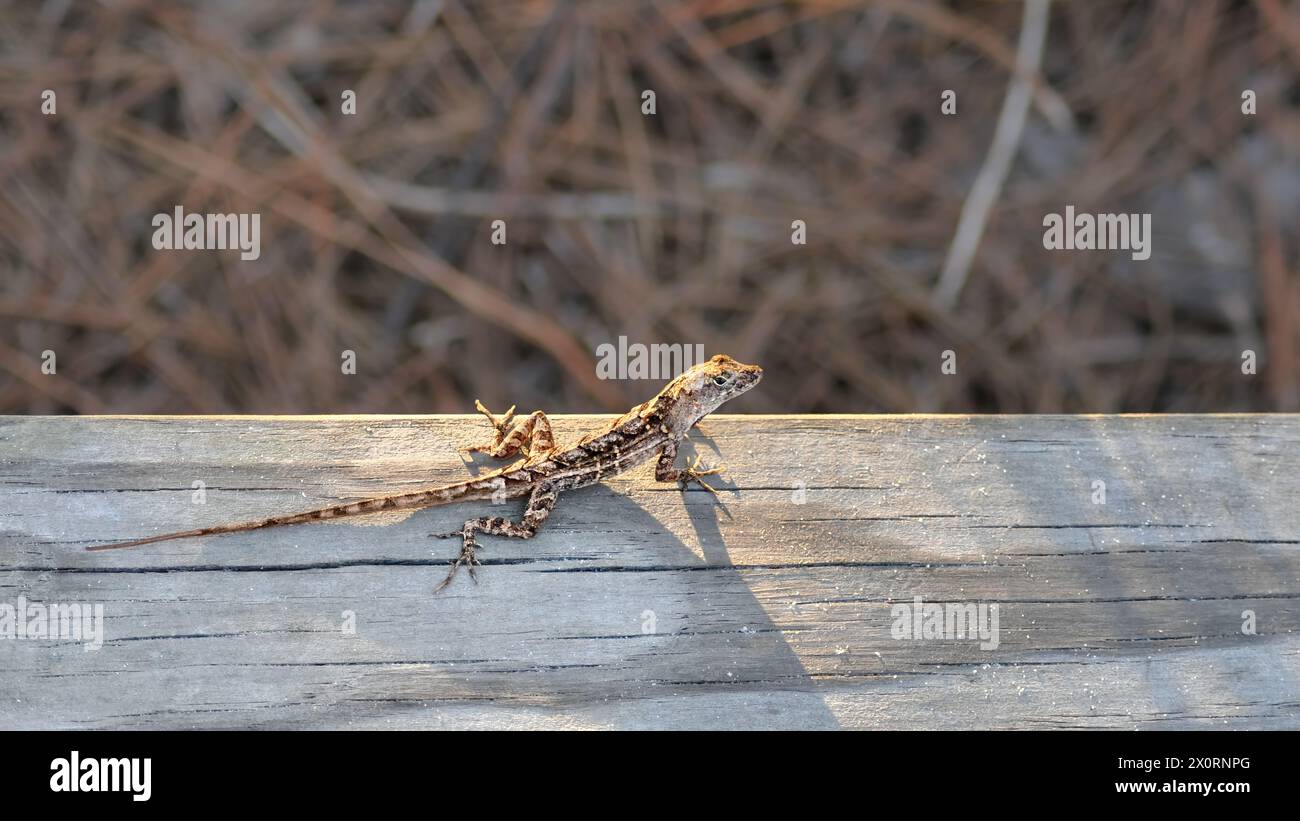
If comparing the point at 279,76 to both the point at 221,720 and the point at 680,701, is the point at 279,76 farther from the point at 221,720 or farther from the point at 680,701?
the point at 680,701

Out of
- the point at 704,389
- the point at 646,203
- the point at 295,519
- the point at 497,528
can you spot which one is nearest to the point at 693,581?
the point at 497,528

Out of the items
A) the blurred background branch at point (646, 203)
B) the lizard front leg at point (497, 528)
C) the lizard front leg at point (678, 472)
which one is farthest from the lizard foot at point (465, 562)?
the blurred background branch at point (646, 203)

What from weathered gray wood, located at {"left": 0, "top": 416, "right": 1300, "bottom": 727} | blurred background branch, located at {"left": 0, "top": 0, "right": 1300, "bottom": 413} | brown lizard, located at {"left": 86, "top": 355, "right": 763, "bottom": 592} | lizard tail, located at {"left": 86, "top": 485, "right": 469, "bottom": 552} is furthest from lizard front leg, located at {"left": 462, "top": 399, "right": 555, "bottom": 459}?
blurred background branch, located at {"left": 0, "top": 0, "right": 1300, "bottom": 413}

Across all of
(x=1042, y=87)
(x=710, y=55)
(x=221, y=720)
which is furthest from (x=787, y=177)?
(x=221, y=720)

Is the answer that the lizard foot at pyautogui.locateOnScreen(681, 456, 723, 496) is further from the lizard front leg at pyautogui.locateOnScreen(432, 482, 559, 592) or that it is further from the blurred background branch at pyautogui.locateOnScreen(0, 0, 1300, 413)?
the blurred background branch at pyautogui.locateOnScreen(0, 0, 1300, 413)

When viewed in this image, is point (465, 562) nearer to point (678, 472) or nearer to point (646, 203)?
point (678, 472)

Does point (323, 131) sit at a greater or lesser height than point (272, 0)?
lesser
